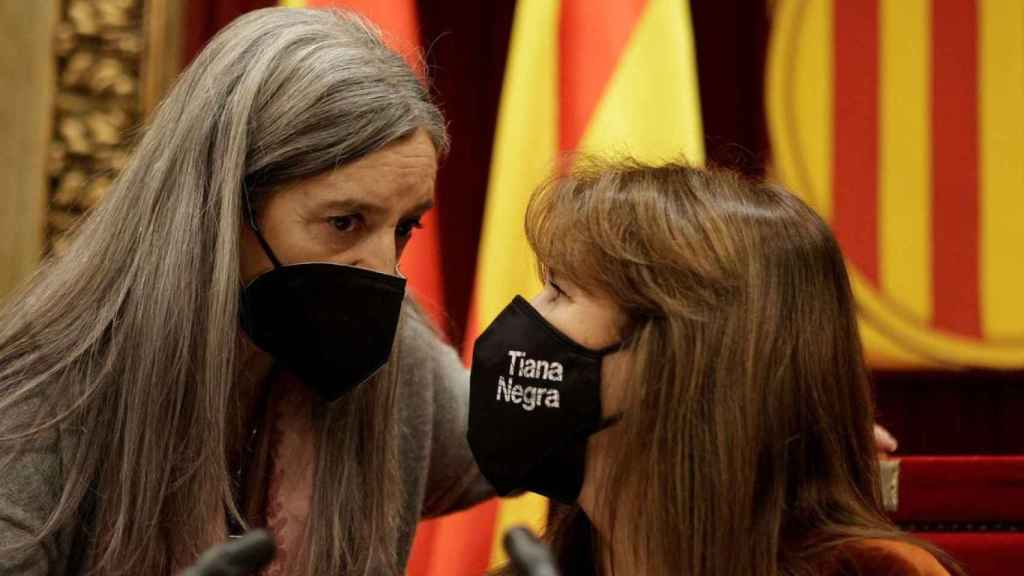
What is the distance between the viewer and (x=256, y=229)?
158 centimetres

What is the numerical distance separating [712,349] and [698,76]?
1236 mm

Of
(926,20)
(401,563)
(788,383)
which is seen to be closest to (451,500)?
(401,563)

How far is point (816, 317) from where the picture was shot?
55.2 inches

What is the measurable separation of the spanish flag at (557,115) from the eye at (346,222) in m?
0.64

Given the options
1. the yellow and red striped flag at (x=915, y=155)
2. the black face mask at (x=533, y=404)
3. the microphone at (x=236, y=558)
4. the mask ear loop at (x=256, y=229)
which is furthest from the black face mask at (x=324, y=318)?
the yellow and red striped flag at (x=915, y=155)

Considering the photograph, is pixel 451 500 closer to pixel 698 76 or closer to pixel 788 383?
pixel 788 383

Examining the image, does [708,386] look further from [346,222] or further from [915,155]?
[915,155]

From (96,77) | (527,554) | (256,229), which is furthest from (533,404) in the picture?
(96,77)

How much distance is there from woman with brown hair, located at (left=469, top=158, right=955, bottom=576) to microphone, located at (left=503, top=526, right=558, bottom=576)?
2.05 feet

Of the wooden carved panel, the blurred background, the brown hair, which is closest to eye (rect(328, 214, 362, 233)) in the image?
the brown hair

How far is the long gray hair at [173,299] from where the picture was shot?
150 centimetres

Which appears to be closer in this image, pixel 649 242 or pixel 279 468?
pixel 649 242

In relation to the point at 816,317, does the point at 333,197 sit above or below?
above

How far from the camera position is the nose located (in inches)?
62.9
